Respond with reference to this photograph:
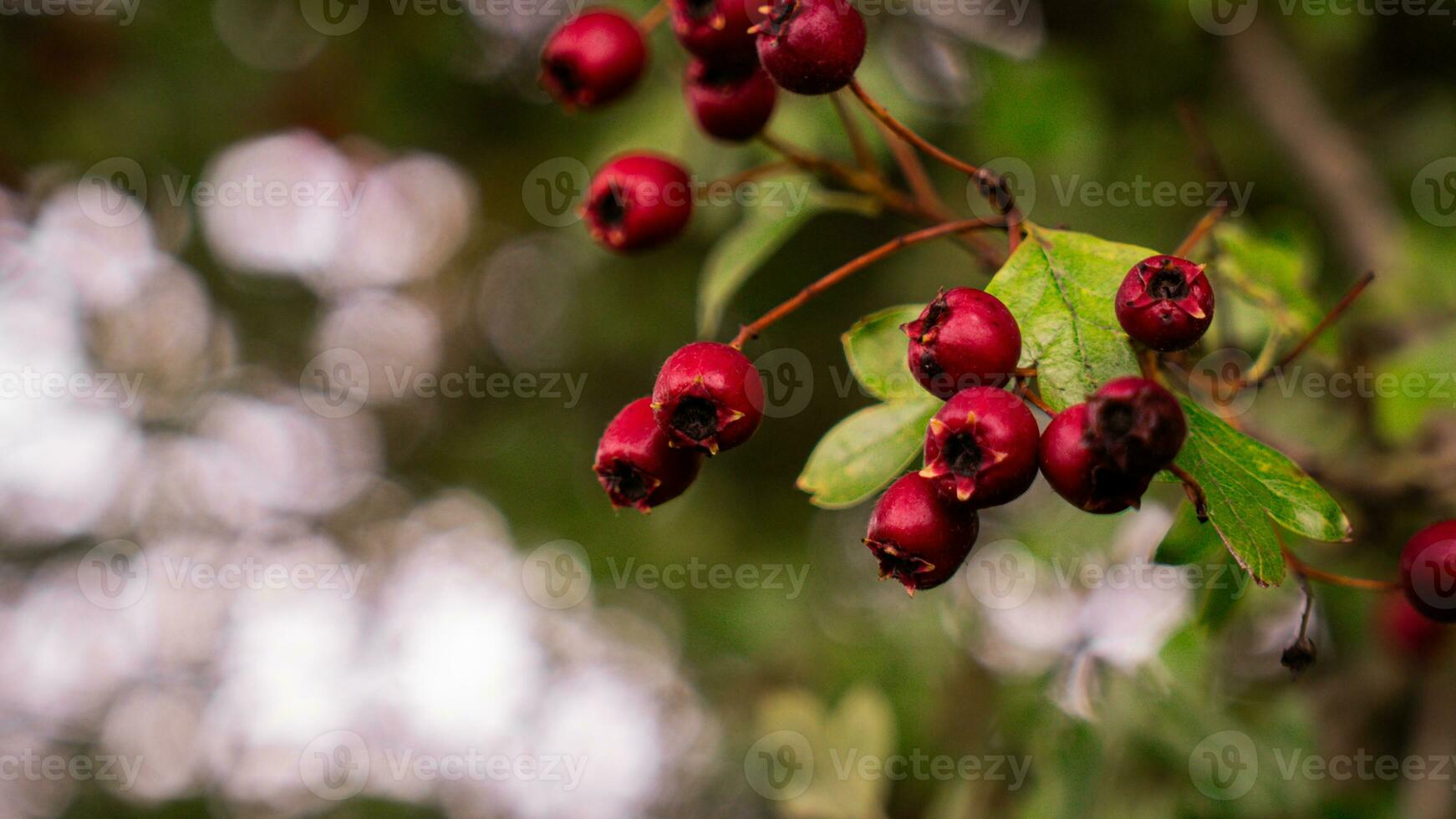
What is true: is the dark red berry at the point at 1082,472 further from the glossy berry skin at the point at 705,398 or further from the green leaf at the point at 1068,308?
the glossy berry skin at the point at 705,398

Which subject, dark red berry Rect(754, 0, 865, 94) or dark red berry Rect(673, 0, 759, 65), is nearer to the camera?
dark red berry Rect(754, 0, 865, 94)

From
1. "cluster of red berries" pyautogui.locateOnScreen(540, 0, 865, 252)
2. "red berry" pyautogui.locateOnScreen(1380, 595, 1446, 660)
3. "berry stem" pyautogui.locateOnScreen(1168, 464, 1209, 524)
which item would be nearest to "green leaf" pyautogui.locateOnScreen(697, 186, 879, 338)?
"cluster of red berries" pyautogui.locateOnScreen(540, 0, 865, 252)

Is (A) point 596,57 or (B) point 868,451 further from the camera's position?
(A) point 596,57

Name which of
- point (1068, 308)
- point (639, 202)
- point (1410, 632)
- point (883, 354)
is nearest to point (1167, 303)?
point (1068, 308)

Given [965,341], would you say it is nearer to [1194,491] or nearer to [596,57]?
[1194,491]

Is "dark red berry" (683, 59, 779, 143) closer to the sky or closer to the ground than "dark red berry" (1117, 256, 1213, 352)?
closer to the sky

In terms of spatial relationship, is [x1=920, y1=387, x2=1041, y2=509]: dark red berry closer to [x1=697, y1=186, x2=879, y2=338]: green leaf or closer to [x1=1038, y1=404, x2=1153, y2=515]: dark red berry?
[x1=1038, y1=404, x2=1153, y2=515]: dark red berry

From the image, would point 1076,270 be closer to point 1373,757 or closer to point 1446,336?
point 1446,336

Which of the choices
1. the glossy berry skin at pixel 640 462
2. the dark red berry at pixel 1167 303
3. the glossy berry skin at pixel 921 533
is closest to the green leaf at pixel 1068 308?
the dark red berry at pixel 1167 303
